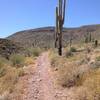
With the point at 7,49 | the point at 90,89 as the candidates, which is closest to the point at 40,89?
the point at 90,89

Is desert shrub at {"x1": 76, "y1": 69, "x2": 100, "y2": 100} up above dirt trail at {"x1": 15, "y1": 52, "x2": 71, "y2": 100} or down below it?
above

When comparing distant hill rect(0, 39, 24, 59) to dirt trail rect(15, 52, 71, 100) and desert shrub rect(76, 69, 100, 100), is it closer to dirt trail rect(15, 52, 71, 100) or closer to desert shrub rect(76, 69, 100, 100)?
dirt trail rect(15, 52, 71, 100)

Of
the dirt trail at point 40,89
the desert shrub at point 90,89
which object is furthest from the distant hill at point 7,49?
the desert shrub at point 90,89

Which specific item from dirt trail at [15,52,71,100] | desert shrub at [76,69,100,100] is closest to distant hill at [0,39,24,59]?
dirt trail at [15,52,71,100]

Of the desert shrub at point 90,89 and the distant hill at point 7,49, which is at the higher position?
the desert shrub at point 90,89

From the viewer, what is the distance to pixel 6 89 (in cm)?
982

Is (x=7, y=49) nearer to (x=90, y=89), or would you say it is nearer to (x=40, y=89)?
(x=40, y=89)

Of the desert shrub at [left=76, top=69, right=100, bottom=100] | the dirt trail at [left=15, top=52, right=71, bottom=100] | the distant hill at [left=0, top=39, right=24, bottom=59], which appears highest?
the desert shrub at [left=76, top=69, right=100, bottom=100]

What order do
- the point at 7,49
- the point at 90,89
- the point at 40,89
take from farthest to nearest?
the point at 7,49
the point at 40,89
the point at 90,89

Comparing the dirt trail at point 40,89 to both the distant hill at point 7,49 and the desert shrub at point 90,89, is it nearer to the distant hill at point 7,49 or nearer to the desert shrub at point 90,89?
the desert shrub at point 90,89

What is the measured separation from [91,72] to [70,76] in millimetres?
809

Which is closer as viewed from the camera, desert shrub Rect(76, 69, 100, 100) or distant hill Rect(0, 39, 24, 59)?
desert shrub Rect(76, 69, 100, 100)

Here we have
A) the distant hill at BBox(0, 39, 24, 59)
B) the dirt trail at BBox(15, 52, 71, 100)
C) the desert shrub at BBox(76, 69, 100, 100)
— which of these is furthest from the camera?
the distant hill at BBox(0, 39, 24, 59)

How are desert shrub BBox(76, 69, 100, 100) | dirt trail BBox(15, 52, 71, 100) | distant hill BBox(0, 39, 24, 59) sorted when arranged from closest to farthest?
desert shrub BBox(76, 69, 100, 100) < dirt trail BBox(15, 52, 71, 100) < distant hill BBox(0, 39, 24, 59)
